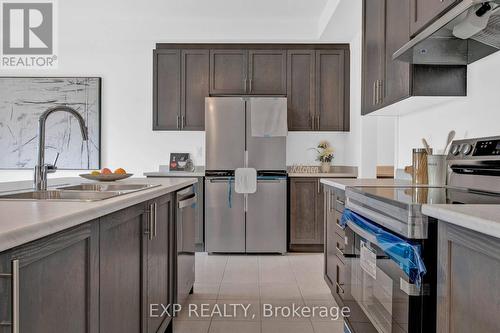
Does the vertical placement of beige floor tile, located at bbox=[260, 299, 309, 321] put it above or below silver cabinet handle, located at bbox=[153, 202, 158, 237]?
below

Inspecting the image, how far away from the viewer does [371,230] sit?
1662mm

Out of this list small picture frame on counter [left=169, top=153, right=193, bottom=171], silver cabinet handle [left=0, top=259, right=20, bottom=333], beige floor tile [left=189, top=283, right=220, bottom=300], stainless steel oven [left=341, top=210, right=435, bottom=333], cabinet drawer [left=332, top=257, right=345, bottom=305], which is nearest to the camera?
silver cabinet handle [left=0, top=259, right=20, bottom=333]

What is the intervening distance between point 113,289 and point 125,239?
214mm

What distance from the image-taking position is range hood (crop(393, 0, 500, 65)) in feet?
4.99

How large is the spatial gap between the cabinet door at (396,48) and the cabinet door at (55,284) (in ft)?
6.05

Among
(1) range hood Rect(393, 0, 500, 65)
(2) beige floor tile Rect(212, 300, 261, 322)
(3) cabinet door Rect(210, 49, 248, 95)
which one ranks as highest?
(3) cabinet door Rect(210, 49, 248, 95)

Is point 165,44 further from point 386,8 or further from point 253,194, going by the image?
point 386,8

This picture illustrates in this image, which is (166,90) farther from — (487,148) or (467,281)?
(467,281)

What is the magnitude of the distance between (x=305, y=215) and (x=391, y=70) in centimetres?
240

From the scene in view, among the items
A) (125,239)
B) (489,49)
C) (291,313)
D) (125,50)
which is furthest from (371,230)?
(125,50)

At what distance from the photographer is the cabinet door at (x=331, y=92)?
4.80 metres

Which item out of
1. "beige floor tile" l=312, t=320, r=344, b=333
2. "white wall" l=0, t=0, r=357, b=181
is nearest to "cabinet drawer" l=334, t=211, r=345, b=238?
"beige floor tile" l=312, t=320, r=344, b=333

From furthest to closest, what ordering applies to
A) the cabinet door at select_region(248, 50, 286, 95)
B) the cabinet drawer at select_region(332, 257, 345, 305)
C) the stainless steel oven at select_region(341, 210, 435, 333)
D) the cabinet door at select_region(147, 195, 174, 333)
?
the cabinet door at select_region(248, 50, 286, 95) < the cabinet drawer at select_region(332, 257, 345, 305) < the cabinet door at select_region(147, 195, 174, 333) < the stainless steel oven at select_region(341, 210, 435, 333)

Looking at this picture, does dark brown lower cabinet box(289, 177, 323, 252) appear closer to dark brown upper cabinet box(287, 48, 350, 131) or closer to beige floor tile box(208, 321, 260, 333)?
dark brown upper cabinet box(287, 48, 350, 131)
